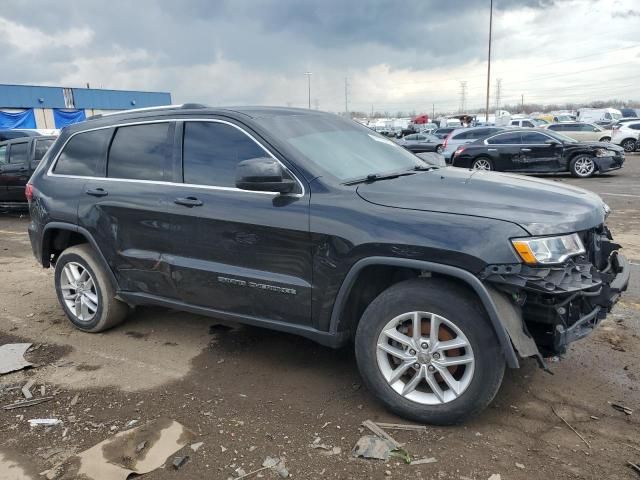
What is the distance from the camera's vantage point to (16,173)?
37.2ft

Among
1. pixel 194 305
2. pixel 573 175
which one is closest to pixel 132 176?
pixel 194 305

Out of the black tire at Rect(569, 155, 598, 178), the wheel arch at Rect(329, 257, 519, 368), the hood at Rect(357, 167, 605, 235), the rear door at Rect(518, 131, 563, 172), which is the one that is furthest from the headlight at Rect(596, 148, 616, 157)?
the wheel arch at Rect(329, 257, 519, 368)

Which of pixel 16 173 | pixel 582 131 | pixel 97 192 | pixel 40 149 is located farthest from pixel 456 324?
pixel 582 131

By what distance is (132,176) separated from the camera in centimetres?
426

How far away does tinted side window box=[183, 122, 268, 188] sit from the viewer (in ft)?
12.3

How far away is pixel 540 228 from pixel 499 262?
0.99 ft

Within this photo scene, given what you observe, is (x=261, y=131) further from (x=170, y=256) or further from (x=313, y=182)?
(x=170, y=256)

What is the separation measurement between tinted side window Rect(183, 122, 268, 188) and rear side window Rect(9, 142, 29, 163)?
9236 mm

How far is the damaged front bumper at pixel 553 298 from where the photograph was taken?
283cm

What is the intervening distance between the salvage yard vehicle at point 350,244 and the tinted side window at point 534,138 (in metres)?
12.8

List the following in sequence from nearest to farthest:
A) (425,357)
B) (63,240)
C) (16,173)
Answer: (425,357)
(63,240)
(16,173)

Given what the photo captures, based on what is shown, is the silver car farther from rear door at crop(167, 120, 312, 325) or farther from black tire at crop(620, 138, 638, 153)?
rear door at crop(167, 120, 312, 325)

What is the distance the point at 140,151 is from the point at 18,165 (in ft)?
28.5

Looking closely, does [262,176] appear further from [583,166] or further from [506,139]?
[583,166]
